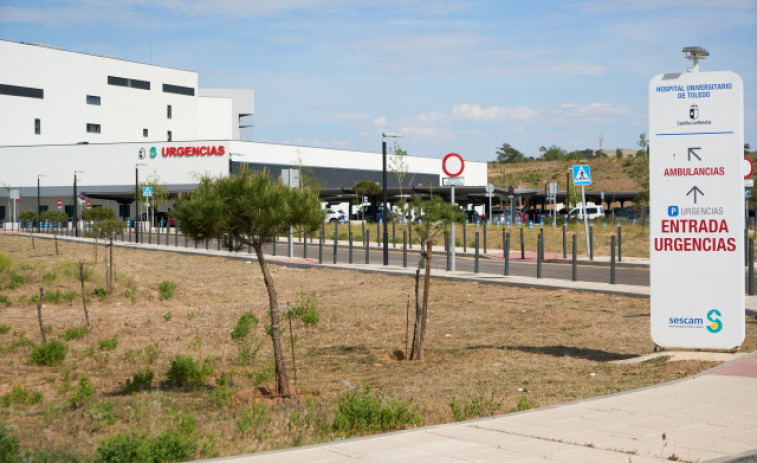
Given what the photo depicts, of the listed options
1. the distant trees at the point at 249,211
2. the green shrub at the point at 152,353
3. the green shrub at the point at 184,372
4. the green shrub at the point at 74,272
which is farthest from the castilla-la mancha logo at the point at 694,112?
the green shrub at the point at 74,272

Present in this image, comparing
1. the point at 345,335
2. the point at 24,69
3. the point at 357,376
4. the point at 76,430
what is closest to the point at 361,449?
the point at 76,430

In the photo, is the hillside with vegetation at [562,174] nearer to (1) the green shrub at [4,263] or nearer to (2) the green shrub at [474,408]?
(1) the green shrub at [4,263]

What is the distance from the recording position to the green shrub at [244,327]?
1277 cm

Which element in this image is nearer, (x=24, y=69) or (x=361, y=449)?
(x=361, y=449)

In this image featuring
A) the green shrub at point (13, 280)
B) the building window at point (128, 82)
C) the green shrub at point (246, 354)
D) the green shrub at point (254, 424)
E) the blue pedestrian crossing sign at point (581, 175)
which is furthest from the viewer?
the building window at point (128, 82)

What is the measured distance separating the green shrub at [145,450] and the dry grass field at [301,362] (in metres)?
0.02

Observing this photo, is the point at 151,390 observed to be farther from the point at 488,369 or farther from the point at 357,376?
the point at 488,369

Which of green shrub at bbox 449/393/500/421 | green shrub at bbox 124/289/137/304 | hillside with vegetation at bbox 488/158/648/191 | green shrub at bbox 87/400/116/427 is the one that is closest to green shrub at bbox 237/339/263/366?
green shrub at bbox 87/400/116/427

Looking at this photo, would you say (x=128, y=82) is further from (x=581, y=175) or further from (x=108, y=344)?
(x=108, y=344)

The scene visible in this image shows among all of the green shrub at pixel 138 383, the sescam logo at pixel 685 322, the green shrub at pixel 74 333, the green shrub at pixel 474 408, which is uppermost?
the sescam logo at pixel 685 322

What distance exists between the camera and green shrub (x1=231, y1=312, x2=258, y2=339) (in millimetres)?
12766

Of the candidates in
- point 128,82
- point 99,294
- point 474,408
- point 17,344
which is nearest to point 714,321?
point 474,408

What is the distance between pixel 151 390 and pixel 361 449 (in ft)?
14.6

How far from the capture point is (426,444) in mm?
5922
